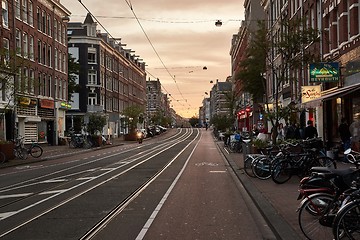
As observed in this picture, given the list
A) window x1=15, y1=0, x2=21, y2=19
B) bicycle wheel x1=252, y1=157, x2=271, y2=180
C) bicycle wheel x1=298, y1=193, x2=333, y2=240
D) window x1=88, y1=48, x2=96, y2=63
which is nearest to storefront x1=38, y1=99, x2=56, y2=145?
window x1=15, y1=0, x2=21, y2=19

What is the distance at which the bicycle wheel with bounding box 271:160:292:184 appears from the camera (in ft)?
48.1

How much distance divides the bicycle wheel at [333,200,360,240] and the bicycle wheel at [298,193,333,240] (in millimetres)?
976

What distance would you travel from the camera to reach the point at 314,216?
7898mm

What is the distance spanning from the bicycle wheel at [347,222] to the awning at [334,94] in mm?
12897

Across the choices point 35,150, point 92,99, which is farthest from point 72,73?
point 35,150

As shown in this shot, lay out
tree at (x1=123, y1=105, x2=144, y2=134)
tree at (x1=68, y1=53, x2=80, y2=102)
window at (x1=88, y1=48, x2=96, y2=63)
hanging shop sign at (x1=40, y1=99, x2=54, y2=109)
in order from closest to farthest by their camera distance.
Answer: hanging shop sign at (x1=40, y1=99, x2=54, y2=109) < tree at (x1=68, y1=53, x2=80, y2=102) < tree at (x1=123, y1=105, x2=144, y2=134) < window at (x1=88, y1=48, x2=96, y2=63)

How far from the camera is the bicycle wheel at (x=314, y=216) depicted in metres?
7.65

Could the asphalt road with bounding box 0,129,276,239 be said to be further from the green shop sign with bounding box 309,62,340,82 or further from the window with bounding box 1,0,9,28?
the window with bounding box 1,0,9,28

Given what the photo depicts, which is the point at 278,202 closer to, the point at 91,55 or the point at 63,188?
the point at 63,188

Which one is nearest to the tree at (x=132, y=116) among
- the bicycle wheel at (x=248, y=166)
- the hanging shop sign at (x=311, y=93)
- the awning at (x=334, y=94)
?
the hanging shop sign at (x=311, y=93)

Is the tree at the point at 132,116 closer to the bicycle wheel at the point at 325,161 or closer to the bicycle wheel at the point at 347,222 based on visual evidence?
the bicycle wheel at the point at 325,161

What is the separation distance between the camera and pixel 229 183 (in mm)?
16078

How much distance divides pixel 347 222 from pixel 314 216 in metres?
1.37

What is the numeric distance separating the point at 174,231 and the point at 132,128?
199ft
